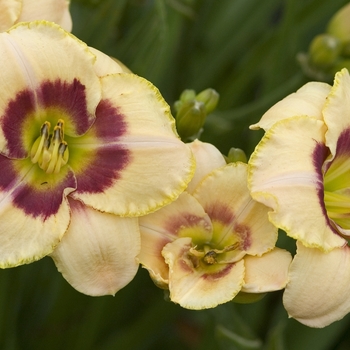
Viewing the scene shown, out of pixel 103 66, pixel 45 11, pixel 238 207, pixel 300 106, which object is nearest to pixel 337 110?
pixel 300 106

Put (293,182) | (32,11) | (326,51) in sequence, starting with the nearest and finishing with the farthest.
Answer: (293,182) < (32,11) < (326,51)

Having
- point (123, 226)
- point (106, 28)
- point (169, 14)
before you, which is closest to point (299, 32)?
point (169, 14)

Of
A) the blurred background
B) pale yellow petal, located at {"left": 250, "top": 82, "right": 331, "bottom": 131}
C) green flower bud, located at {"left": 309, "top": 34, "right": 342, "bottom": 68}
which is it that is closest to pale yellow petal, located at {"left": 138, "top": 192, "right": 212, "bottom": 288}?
pale yellow petal, located at {"left": 250, "top": 82, "right": 331, "bottom": 131}

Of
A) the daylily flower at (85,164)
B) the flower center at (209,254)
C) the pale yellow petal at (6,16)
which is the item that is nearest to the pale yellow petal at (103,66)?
the daylily flower at (85,164)

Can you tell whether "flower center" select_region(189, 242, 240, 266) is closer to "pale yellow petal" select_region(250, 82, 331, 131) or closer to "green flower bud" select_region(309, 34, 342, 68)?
"pale yellow petal" select_region(250, 82, 331, 131)

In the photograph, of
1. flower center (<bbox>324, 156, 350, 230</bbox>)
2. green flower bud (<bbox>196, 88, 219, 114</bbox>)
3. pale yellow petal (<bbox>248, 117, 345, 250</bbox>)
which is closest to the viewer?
pale yellow petal (<bbox>248, 117, 345, 250</bbox>)

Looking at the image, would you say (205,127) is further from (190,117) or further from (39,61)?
(39,61)

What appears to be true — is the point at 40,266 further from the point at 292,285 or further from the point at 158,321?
the point at 292,285
